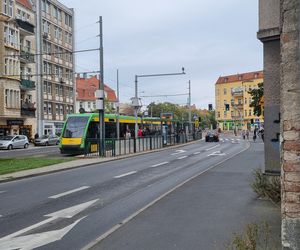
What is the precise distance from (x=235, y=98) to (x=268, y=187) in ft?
435

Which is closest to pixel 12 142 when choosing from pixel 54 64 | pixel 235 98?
pixel 54 64

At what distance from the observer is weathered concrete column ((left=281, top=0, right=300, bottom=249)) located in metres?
4.21

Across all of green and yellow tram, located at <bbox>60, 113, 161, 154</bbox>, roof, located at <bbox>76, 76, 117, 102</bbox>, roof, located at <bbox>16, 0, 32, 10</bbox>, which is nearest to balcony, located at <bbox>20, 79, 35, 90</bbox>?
roof, located at <bbox>16, 0, 32, 10</bbox>

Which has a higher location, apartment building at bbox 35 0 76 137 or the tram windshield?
apartment building at bbox 35 0 76 137

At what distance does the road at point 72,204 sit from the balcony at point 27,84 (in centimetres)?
4105

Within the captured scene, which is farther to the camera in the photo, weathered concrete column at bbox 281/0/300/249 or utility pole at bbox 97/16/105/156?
utility pole at bbox 97/16/105/156

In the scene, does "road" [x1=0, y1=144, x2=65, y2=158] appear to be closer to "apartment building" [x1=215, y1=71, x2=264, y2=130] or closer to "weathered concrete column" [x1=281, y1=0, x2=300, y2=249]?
"weathered concrete column" [x1=281, y1=0, x2=300, y2=249]

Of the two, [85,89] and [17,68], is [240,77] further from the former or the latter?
[17,68]

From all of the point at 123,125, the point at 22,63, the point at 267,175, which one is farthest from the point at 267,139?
the point at 22,63

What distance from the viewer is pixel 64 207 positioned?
10.3m

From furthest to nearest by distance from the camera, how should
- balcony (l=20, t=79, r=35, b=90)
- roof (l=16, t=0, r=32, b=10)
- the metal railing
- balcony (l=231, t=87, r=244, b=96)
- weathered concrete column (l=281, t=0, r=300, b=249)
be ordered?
balcony (l=231, t=87, r=244, b=96) → roof (l=16, t=0, r=32, b=10) → balcony (l=20, t=79, r=35, b=90) → the metal railing → weathered concrete column (l=281, t=0, r=300, b=249)

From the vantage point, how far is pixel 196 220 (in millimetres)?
8062

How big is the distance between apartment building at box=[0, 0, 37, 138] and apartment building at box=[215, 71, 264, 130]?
76.7 meters

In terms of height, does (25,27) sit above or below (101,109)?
above
